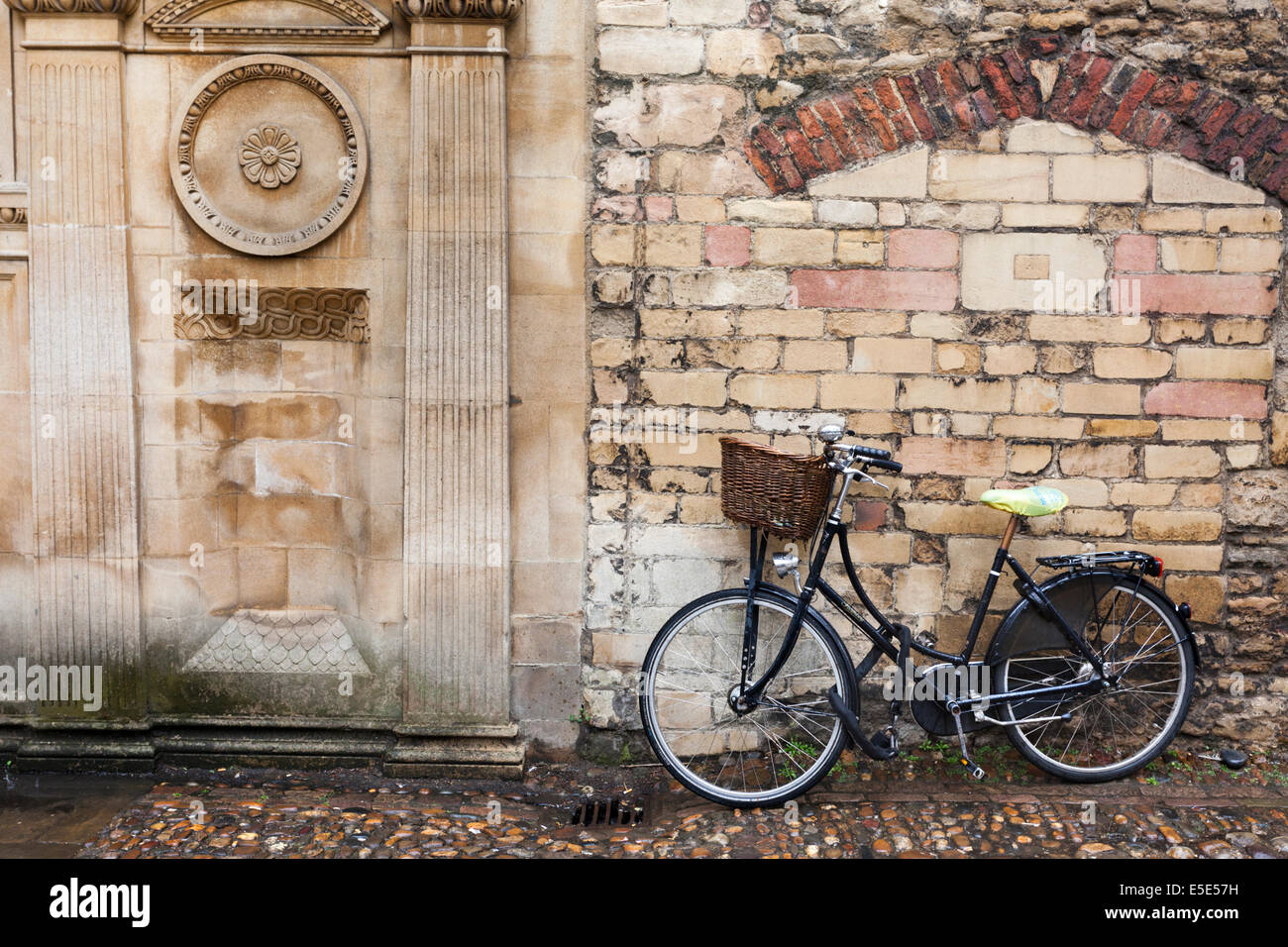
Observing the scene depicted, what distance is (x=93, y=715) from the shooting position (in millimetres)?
4941

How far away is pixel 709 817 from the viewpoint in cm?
451

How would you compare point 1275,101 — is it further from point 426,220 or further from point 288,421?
point 288,421

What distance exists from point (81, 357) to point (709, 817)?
→ 3.37 m

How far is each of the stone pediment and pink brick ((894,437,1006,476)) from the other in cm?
295

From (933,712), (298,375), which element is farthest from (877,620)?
(298,375)

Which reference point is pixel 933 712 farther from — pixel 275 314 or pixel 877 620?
pixel 275 314

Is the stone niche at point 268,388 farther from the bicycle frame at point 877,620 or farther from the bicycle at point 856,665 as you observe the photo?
the bicycle frame at point 877,620

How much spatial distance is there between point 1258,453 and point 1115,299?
955 mm

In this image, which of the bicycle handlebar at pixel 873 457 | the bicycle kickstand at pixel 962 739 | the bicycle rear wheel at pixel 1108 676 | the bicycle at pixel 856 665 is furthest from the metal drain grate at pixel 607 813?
the bicycle handlebar at pixel 873 457

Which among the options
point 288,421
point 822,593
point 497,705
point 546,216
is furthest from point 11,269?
point 822,593

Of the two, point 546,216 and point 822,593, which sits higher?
point 546,216

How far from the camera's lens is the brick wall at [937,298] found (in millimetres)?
4715

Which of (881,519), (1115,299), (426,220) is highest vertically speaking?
(426,220)

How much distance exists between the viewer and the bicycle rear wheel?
472 cm
